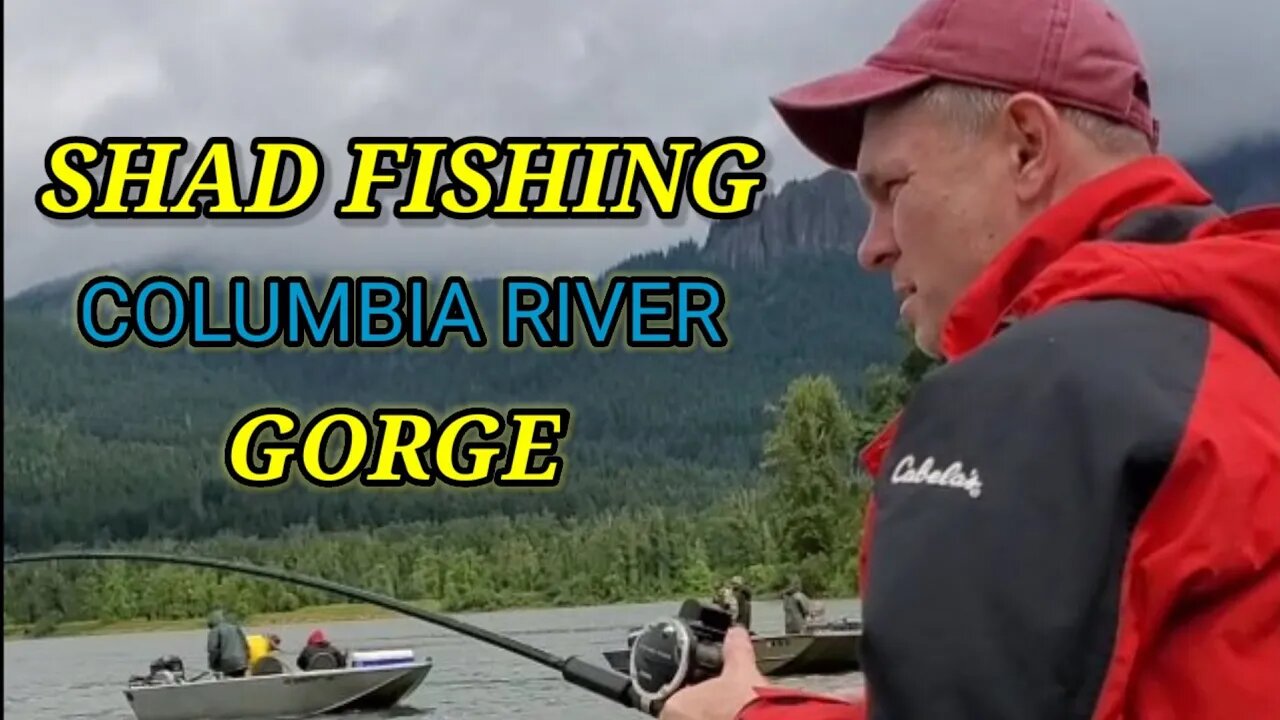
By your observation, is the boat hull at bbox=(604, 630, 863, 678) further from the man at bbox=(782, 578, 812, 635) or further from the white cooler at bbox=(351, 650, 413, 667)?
the white cooler at bbox=(351, 650, 413, 667)

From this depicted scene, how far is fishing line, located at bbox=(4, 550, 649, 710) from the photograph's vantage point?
7.40 feet

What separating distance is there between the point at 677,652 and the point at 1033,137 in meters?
0.59

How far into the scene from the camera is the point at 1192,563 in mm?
1281

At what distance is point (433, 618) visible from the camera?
2.72 metres

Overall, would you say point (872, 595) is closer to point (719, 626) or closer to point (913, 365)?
point (719, 626)

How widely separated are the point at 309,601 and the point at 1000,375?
269 ft

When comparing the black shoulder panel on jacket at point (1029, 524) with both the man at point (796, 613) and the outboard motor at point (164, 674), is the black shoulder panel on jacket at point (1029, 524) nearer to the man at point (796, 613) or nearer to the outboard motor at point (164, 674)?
the outboard motor at point (164, 674)

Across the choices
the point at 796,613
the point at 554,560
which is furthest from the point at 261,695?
the point at 554,560

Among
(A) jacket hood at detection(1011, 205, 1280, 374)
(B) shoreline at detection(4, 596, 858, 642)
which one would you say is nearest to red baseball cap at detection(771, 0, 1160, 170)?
(A) jacket hood at detection(1011, 205, 1280, 374)

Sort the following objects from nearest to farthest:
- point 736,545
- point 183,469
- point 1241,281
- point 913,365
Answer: point 1241,281, point 913,365, point 736,545, point 183,469

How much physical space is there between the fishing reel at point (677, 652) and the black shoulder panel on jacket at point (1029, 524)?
51cm

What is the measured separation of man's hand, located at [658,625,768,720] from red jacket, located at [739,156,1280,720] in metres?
0.31

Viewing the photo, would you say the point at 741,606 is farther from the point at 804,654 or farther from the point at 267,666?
the point at 267,666

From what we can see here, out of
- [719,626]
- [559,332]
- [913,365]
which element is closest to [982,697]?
[719,626]
